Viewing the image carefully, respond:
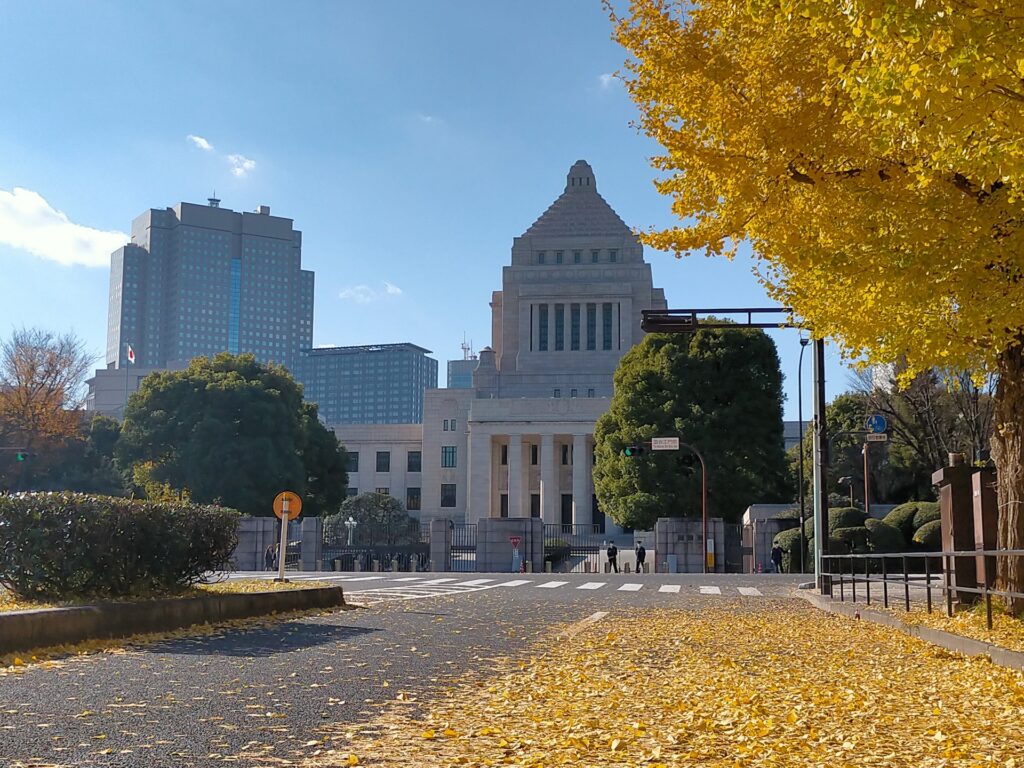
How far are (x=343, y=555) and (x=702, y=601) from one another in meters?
36.8

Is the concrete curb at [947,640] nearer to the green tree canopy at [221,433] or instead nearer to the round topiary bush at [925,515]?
the round topiary bush at [925,515]

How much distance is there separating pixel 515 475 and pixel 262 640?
76.7 metres

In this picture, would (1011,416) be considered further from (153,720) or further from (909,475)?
(909,475)

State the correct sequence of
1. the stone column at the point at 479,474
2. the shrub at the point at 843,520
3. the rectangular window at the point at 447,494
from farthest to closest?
the rectangular window at the point at 447,494 → the stone column at the point at 479,474 → the shrub at the point at 843,520

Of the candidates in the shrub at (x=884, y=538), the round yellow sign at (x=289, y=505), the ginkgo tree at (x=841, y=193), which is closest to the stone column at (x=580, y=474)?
the shrub at (x=884, y=538)

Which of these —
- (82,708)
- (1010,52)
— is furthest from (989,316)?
(82,708)

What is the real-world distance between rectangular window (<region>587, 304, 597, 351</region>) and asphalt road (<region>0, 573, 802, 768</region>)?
298 ft

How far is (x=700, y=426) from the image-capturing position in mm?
53188

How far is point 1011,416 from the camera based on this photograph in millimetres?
13500

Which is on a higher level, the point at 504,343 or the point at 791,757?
the point at 504,343

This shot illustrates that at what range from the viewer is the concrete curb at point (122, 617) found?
903 cm

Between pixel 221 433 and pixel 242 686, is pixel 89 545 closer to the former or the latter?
pixel 242 686

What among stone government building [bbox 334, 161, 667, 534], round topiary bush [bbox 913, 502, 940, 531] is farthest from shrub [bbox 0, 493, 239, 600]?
stone government building [bbox 334, 161, 667, 534]

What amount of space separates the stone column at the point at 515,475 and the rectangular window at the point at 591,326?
20.1 metres
